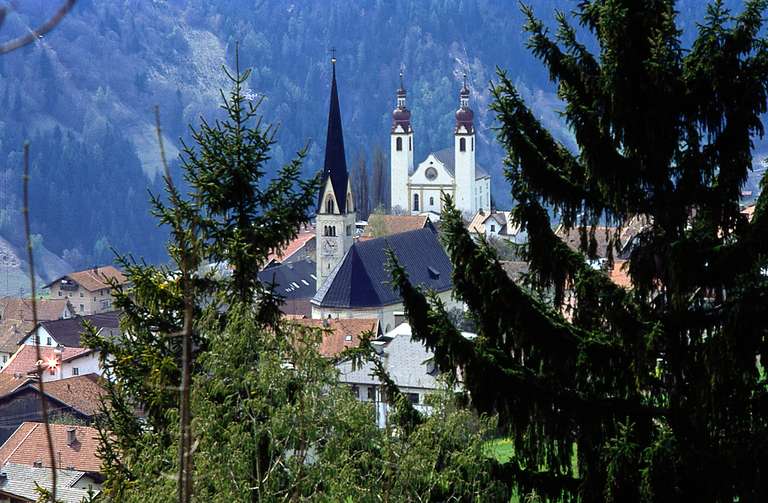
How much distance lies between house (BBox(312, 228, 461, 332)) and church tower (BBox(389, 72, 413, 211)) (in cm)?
3700

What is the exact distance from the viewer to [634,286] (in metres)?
7.68

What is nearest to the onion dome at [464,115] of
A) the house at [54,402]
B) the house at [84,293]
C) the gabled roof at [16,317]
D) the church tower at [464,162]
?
the church tower at [464,162]

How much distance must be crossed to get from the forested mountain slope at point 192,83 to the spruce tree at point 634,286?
110058mm

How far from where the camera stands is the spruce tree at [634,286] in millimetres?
7293

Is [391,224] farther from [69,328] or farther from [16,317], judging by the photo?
[69,328]

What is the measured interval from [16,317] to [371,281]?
658 inches

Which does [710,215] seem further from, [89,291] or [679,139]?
[89,291]

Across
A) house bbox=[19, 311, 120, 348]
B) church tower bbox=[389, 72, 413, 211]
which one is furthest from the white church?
house bbox=[19, 311, 120, 348]

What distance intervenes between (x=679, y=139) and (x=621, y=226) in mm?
621

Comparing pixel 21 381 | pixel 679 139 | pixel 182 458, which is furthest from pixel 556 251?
pixel 21 381

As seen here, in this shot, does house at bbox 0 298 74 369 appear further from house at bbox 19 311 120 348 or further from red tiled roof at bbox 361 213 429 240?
red tiled roof at bbox 361 213 429 240

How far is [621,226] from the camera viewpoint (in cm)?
780

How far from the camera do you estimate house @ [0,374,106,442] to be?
34.6m

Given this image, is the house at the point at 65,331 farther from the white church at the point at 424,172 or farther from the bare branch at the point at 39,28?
the white church at the point at 424,172
